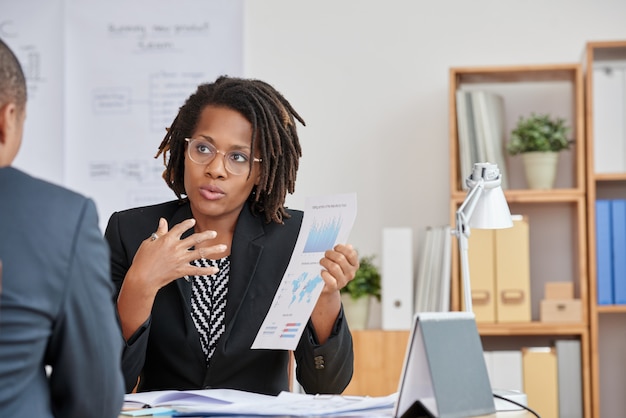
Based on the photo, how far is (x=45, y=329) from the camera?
100 cm

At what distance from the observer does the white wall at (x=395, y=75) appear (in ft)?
11.5

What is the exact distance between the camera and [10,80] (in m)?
1.01

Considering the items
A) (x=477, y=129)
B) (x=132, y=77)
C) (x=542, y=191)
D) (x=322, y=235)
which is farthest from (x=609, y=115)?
(x=322, y=235)

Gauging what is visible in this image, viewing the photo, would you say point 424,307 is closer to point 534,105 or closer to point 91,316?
point 534,105

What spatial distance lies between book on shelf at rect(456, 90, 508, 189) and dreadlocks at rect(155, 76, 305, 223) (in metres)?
1.36

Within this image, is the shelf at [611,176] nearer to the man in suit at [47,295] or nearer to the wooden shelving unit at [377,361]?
the wooden shelving unit at [377,361]

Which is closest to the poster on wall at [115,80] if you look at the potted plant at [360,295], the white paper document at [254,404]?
the potted plant at [360,295]

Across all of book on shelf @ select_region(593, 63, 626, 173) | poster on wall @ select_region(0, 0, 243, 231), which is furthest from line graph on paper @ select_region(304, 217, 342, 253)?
poster on wall @ select_region(0, 0, 243, 231)

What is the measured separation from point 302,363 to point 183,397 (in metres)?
0.40

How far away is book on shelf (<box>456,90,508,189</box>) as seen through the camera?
10.9ft

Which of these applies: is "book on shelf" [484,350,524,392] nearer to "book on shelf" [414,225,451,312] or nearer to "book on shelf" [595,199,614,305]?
"book on shelf" [414,225,451,312]

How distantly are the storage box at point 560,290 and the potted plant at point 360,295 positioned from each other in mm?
629

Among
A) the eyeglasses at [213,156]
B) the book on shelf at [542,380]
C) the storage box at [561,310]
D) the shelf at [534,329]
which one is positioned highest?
the eyeglasses at [213,156]

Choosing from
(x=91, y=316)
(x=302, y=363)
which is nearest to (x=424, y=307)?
(x=302, y=363)
